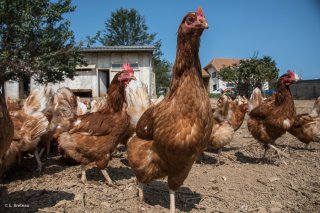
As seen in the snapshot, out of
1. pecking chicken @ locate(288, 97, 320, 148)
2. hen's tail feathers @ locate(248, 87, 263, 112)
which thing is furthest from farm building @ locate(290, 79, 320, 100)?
pecking chicken @ locate(288, 97, 320, 148)

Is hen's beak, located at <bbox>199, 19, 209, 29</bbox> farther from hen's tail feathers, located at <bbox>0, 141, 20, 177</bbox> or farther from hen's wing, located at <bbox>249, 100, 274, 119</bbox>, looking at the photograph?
hen's wing, located at <bbox>249, 100, 274, 119</bbox>

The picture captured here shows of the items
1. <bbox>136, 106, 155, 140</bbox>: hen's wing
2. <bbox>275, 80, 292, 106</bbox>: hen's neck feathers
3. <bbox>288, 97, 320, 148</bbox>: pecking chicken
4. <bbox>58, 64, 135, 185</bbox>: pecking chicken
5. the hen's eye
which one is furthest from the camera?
<bbox>288, 97, 320, 148</bbox>: pecking chicken

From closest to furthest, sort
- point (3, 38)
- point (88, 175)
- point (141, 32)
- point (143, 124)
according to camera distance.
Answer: point (143, 124) → point (88, 175) → point (3, 38) → point (141, 32)

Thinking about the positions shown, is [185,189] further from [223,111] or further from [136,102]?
[136,102]

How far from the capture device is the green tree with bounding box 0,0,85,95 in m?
11.4

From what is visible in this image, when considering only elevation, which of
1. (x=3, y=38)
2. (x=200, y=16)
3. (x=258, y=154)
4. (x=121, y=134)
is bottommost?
(x=258, y=154)

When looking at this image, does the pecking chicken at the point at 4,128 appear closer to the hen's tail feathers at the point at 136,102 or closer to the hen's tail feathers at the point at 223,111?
the hen's tail feathers at the point at 136,102

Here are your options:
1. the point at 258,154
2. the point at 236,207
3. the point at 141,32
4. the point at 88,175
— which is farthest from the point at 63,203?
the point at 141,32

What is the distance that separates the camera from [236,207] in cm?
327

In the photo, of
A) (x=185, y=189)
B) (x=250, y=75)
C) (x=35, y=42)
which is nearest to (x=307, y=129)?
(x=185, y=189)

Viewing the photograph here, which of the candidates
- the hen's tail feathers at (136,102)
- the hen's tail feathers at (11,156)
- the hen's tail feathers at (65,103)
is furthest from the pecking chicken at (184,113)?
the hen's tail feathers at (65,103)

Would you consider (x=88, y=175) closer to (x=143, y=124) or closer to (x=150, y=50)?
(x=143, y=124)

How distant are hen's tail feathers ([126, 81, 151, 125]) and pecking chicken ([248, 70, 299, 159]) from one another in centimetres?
262

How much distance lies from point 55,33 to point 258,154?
38.3 ft
